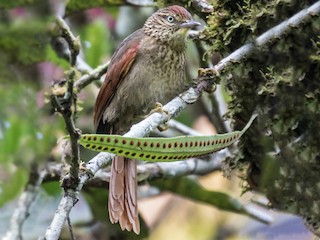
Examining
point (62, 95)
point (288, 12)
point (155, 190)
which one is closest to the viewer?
point (62, 95)

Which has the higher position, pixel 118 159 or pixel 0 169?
pixel 118 159

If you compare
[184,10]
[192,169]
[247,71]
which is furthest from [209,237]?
[247,71]

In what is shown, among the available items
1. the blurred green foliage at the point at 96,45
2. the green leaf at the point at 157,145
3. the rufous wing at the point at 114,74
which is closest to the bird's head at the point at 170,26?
the rufous wing at the point at 114,74

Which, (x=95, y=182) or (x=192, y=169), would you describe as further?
(x=192, y=169)

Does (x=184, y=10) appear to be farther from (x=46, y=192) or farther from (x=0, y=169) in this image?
(x=0, y=169)

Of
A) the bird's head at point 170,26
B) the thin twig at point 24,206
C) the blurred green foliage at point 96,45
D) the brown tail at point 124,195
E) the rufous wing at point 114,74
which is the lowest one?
the thin twig at point 24,206

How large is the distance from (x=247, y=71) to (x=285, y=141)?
0.76 ft

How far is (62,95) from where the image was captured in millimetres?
1683

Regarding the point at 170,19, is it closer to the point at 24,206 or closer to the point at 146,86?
the point at 146,86

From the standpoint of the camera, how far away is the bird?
9.82 feet

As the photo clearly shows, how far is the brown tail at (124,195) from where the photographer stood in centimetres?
261

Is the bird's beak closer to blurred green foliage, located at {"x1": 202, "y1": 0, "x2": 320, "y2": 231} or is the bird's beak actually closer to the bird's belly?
the bird's belly

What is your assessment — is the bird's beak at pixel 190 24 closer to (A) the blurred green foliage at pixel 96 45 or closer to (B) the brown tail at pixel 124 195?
(B) the brown tail at pixel 124 195

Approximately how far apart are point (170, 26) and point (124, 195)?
2.38 feet
